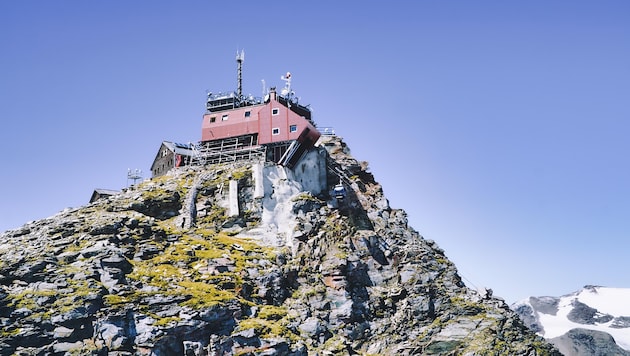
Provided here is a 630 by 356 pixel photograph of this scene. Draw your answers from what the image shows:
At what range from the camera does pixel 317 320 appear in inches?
3588

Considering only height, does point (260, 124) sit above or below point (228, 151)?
above

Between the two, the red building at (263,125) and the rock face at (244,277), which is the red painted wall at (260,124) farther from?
the rock face at (244,277)

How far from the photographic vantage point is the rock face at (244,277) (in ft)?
262

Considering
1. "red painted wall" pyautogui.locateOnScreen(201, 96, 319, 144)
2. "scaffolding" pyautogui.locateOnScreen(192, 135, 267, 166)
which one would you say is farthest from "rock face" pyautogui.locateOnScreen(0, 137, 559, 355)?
"red painted wall" pyautogui.locateOnScreen(201, 96, 319, 144)

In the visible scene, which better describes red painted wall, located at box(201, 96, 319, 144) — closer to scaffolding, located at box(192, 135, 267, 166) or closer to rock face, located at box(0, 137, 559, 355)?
scaffolding, located at box(192, 135, 267, 166)

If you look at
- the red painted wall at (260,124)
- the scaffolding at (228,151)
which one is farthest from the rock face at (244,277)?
the red painted wall at (260,124)

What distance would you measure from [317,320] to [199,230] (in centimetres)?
2518

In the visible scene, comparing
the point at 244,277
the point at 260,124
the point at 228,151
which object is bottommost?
the point at 244,277

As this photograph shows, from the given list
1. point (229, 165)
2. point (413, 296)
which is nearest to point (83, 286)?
point (229, 165)

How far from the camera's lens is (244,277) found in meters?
93.4

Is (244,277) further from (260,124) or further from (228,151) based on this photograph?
(260,124)

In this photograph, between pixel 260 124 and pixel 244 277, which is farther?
pixel 260 124

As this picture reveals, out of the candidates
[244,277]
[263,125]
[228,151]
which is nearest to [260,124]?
[263,125]

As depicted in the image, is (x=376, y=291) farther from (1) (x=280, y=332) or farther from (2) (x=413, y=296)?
(1) (x=280, y=332)
